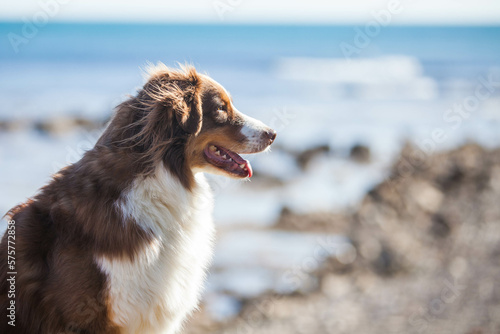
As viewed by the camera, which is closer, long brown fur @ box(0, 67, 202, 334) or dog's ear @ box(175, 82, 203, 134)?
long brown fur @ box(0, 67, 202, 334)

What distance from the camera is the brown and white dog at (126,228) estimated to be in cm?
324

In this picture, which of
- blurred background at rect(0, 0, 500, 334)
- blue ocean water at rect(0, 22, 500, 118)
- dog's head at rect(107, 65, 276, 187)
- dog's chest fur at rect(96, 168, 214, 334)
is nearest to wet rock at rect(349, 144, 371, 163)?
blurred background at rect(0, 0, 500, 334)

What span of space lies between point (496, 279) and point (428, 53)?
3403 cm

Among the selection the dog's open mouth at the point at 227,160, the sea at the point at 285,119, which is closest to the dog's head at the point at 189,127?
the dog's open mouth at the point at 227,160

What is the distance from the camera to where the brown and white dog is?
324 centimetres

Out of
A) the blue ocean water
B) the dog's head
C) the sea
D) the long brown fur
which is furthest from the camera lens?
the blue ocean water

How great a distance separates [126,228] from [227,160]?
38.4 inches

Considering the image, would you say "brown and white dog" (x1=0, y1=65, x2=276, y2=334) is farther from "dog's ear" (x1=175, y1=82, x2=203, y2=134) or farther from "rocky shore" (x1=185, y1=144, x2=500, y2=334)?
"rocky shore" (x1=185, y1=144, x2=500, y2=334)

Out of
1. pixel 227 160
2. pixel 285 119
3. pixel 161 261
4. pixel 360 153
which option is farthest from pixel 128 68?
pixel 161 261

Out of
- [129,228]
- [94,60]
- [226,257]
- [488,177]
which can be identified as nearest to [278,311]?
[226,257]

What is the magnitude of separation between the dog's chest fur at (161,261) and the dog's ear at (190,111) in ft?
1.22

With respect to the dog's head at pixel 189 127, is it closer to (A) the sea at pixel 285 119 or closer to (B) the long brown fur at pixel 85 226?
(B) the long brown fur at pixel 85 226

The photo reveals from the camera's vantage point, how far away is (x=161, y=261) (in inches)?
139

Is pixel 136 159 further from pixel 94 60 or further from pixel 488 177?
pixel 94 60
